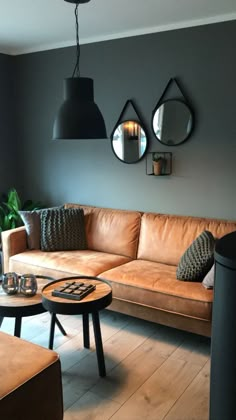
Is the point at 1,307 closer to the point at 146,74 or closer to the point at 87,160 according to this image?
the point at 87,160

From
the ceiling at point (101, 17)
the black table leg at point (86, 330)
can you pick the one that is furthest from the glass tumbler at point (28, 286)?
the ceiling at point (101, 17)

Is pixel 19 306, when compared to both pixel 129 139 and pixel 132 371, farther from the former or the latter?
pixel 129 139

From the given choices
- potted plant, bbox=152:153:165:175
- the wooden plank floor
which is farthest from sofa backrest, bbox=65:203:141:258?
the wooden plank floor

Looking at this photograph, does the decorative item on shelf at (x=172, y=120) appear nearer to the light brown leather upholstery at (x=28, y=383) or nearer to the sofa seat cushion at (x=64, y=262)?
the sofa seat cushion at (x=64, y=262)

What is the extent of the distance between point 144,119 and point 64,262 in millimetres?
1575

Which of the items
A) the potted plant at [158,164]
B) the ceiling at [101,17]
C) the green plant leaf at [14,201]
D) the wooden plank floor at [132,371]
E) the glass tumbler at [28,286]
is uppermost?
the ceiling at [101,17]

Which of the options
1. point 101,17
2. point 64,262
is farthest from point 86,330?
point 101,17

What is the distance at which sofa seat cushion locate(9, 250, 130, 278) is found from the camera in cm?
332

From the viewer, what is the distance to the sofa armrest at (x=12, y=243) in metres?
3.75

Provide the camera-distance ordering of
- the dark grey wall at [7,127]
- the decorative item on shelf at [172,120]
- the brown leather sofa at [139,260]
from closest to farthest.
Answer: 1. the brown leather sofa at [139,260]
2. the decorative item on shelf at [172,120]
3. the dark grey wall at [7,127]

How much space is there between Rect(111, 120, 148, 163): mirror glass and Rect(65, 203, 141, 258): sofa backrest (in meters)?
0.57

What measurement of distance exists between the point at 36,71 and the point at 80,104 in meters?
2.09

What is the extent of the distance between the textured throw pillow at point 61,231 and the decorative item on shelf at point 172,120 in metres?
1.16

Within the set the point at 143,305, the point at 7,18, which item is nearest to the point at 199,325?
the point at 143,305
